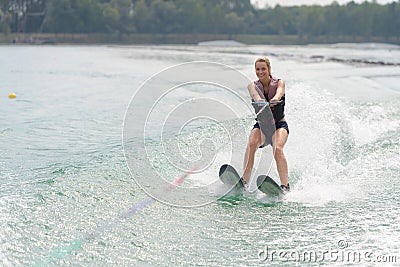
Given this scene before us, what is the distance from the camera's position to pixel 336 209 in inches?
226

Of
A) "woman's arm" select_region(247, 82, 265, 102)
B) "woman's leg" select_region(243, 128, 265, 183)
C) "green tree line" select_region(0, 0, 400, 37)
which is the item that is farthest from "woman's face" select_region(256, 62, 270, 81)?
"green tree line" select_region(0, 0, 400, 37)

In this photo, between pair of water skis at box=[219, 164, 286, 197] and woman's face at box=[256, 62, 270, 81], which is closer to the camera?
pair of water skis at box=[219, 164, 286, 197]

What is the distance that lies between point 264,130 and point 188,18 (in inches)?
4311

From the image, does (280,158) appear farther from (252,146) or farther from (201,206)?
(201,206)

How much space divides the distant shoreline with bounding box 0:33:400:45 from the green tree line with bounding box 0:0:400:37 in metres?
1.05

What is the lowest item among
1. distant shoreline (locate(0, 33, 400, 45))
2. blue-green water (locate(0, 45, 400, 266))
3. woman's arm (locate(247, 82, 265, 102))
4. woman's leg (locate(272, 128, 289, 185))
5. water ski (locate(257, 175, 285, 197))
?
distant shoreline (locate(0, 33, 400, 45))

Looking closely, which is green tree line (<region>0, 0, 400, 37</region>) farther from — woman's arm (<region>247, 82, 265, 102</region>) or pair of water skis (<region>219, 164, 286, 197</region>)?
pair of water skis (<region>219, 164, 286, 197</region>)

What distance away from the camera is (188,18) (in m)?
113

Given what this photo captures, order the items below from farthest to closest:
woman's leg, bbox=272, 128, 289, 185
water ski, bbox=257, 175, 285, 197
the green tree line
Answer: the green tree line, woman's leg, bbox=272, 128, 289, 185, water ski, bbox=257, 175, 285, 197

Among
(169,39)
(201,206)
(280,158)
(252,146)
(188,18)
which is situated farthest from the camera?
(188,18)

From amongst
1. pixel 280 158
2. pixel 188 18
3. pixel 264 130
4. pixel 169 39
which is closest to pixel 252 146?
pixel 264 130

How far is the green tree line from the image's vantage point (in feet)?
309

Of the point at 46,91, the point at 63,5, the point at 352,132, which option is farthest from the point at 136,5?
the point at 352,132

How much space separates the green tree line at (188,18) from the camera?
94.1 metres
